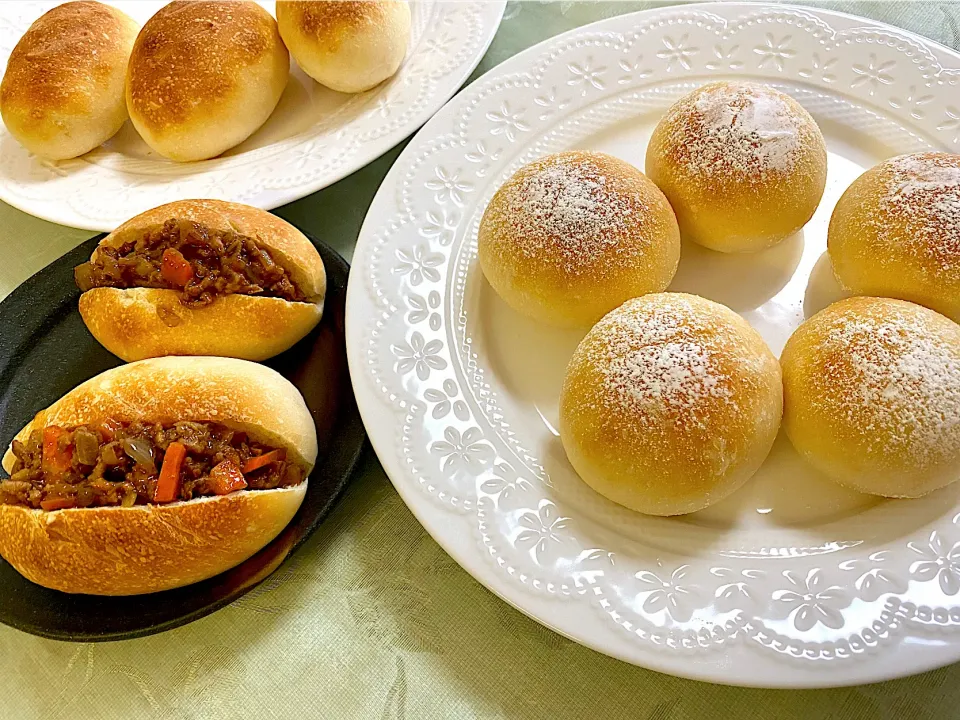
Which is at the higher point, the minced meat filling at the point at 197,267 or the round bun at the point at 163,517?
the minced meat filling at the point at 197,267

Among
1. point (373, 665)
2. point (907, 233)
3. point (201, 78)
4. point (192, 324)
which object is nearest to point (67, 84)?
point (201, 78)

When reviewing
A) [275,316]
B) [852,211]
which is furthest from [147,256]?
[852,211]

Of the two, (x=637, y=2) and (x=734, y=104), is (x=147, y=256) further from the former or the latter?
(x=637, y=2)

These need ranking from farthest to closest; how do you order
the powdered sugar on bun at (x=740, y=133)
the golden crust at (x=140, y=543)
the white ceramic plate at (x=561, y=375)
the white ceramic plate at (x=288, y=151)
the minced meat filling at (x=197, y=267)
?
the white ceramic plate at (x=288, y=151)
the minced meat filling at (x=197, y=267)
the powdered sugar on bun at (x=740, y=133)
the golden crust at (x=140, y=543)
the white ceramic plate at (x=561, y=375)

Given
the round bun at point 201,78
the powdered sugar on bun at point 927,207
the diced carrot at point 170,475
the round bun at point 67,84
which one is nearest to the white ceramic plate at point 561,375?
the powdered sugar on bun at point 927,207

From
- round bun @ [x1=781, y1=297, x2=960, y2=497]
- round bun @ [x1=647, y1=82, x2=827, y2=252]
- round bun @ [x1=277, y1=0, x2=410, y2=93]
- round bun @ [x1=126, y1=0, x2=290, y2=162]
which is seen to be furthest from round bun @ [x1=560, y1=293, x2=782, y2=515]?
round bun @ [x1=126, y1=0, x2=290, y2=162]

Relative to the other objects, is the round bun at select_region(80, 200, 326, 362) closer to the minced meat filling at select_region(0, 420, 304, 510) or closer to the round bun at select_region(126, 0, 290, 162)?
the minced meat filling at select_region(0, 420, 304, 510)

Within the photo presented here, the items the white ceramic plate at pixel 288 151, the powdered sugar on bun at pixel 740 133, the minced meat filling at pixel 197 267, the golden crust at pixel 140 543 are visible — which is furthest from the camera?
the white ceramic plate at pixel 288 151

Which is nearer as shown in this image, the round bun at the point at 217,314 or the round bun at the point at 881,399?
the round bun at the point at 881,399

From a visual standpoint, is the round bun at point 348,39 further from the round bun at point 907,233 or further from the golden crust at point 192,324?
the round bun at point 907,233
